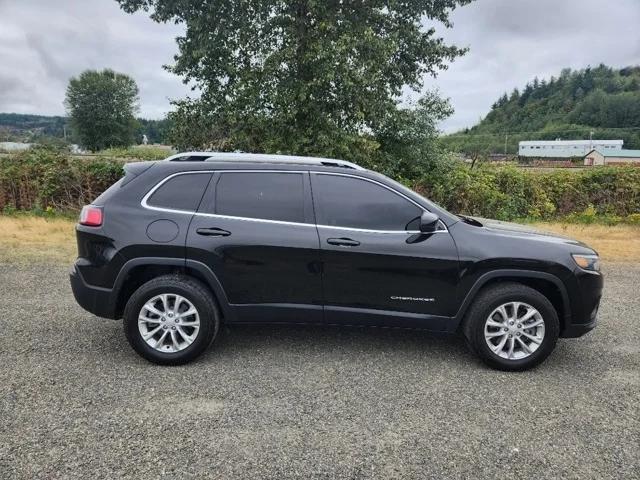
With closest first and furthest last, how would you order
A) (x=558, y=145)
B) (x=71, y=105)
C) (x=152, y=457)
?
(x=152, y=457) → (x=71, y=105) → (x=558, y=145)

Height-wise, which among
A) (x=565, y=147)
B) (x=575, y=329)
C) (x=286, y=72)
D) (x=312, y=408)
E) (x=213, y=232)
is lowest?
(x=312, y=408)

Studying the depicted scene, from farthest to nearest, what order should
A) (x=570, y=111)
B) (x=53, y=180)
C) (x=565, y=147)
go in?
(x=570, y=111)
(x=565, y=147)
(x=53, y=180)

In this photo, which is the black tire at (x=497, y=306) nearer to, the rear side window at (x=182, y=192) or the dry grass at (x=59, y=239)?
the rear side window at (x=182, y=192)

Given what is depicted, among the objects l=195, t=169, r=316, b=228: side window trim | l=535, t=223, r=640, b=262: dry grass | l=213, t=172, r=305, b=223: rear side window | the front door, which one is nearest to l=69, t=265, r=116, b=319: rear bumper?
l=195, t=169, r=316, b=228: side window trim

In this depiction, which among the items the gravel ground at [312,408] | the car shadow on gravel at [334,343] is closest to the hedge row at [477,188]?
the gravel ground at [312,408]

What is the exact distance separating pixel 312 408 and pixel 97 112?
8026cm

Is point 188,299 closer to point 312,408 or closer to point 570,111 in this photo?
point 312,408

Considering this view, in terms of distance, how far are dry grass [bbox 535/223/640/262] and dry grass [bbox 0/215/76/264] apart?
834 centimetres

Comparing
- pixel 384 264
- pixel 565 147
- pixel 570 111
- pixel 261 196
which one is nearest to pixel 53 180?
pixel 261 196

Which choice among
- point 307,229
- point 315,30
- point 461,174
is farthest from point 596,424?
point 315,30

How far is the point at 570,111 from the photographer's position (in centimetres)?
11519

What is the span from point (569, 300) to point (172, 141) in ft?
47.4

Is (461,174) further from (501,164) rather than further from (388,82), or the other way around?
(388,82)

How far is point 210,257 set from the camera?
4109 millimetres
